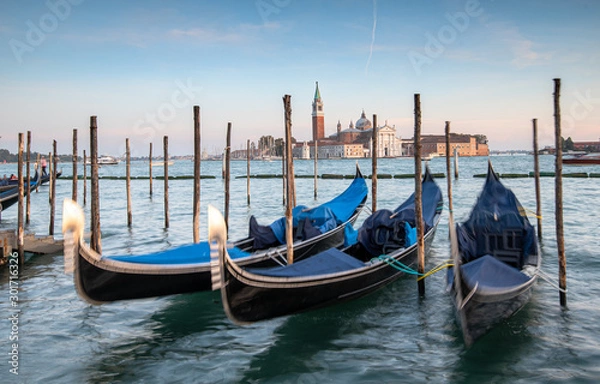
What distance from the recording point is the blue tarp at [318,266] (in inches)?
176

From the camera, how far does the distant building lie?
90.9m

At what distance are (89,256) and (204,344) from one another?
1.29 metres

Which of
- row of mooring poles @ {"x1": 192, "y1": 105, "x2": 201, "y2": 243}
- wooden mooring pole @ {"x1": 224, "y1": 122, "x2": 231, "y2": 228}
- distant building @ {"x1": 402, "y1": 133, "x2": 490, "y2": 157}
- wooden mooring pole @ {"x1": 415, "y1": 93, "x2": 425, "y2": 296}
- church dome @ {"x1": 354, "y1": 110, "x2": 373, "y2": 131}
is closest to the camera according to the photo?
wooden mooring pole @ {"x1": 415, "y1": 93, "x2": 425, "y2": 296}

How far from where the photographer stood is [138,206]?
17.3 metres

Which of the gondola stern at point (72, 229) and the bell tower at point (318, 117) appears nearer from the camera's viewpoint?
the gondola stern at point (72, 229)

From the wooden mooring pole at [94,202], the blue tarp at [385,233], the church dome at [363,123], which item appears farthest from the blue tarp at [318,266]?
the church dome at [363,123]

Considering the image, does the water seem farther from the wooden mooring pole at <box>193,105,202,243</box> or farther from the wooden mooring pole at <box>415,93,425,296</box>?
the wooden mooring pole at <box>193,105,202,243</box>

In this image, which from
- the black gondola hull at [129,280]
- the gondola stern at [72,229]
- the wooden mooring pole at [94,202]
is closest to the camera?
the gondola stern at [72,229]

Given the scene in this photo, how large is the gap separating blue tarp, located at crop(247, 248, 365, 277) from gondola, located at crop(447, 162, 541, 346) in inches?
41.6

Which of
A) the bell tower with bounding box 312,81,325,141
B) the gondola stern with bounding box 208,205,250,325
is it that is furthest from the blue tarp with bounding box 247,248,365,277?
the bell tower with bounding box 312,81,325,141

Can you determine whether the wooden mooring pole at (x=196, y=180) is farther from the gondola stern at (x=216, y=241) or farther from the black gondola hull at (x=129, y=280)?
the gondola stern at (x=216, y=241)

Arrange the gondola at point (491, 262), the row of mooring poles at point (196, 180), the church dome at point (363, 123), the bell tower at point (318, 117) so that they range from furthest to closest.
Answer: the church dome at point (363, 123) < the bell tower at point (318, 117) < the row of mooring poles at point (196, 180) < the gondola at point (491, 262)

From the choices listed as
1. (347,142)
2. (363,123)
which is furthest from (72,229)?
(363,123)

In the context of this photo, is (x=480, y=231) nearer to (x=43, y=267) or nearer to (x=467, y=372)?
(x=467, y=372)
